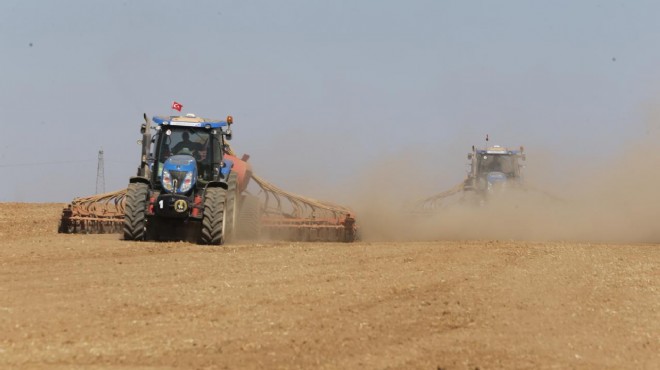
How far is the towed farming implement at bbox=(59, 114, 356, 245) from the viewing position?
16266 mm

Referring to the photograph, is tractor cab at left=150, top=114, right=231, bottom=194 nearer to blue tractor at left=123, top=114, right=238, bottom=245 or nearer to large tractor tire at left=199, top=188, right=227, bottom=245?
blue tractor at left=123, top=114, right=238, bottom=245

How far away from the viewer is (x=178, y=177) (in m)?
16.7

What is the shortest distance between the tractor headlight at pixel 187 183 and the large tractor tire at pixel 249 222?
2.48m

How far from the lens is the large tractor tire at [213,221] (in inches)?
627

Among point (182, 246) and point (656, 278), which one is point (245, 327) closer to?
point (656, 278)

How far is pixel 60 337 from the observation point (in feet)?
23.4

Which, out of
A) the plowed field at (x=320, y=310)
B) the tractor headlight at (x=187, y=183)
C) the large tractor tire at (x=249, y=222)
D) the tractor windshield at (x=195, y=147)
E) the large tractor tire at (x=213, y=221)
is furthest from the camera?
the large tractor tire at (x=249, y=222)

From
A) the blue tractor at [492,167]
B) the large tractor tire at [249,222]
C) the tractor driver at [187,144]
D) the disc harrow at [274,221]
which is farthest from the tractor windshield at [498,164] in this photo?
the tractor driver at [187,144]

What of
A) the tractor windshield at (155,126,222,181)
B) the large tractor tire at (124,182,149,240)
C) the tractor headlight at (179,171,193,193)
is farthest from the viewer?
the tractor windshield at (155,126,222,181)

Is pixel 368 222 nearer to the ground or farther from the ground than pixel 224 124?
nearer to the ground

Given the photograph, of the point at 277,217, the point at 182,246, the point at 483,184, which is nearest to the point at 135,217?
the point at 182,246

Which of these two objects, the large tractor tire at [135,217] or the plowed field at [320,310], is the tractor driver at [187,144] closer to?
the large tractor tire at [135,217]

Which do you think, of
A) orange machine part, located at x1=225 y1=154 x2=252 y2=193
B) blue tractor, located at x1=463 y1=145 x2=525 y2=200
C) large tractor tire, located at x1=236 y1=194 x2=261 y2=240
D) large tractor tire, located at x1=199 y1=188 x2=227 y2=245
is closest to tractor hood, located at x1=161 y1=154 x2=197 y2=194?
large tractor tire, located at x1=199 y1=188 x2=227 y2=245

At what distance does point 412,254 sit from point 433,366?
8.08m
